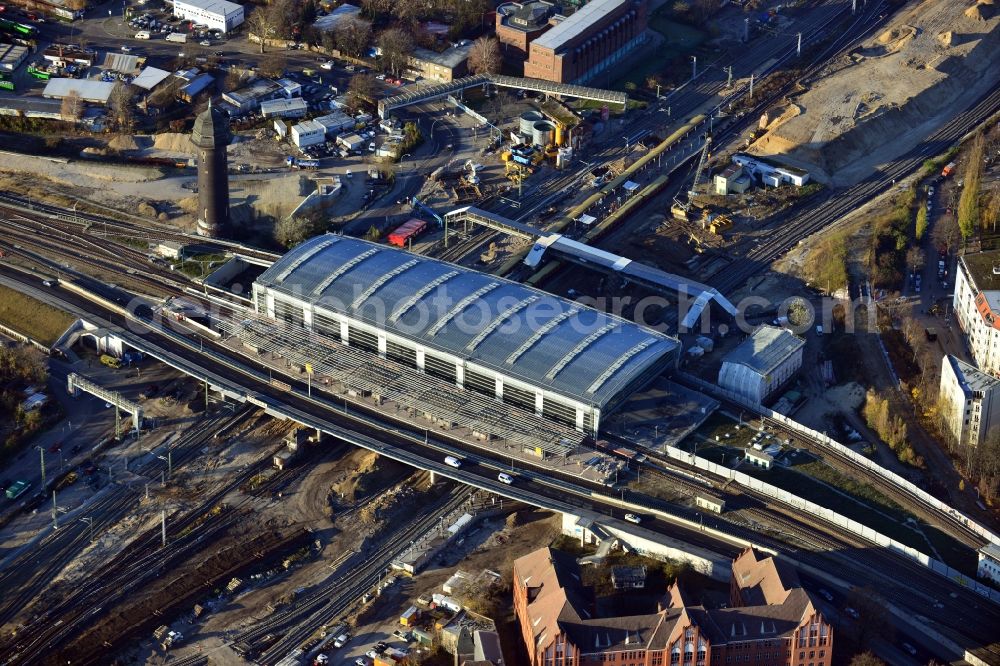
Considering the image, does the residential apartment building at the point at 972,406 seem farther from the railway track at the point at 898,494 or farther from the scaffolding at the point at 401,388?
the scaffolding at the point at 401,388

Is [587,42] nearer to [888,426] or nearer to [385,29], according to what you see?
[385,29]

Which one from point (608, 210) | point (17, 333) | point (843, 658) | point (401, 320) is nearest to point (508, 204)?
point (608, 210)

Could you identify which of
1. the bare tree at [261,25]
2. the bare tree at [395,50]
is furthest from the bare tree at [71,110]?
the bare tree at [395,50]

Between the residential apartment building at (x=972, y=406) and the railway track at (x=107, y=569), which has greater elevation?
the residential apartment building at (x=972, y=406)

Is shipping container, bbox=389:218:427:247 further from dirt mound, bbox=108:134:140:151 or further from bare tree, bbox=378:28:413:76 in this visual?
bare tree, bbox=378:28:413:76

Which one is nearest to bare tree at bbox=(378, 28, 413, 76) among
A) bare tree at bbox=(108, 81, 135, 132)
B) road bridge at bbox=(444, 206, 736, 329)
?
bare tree at bbox=(108, 81, 135, 132)
